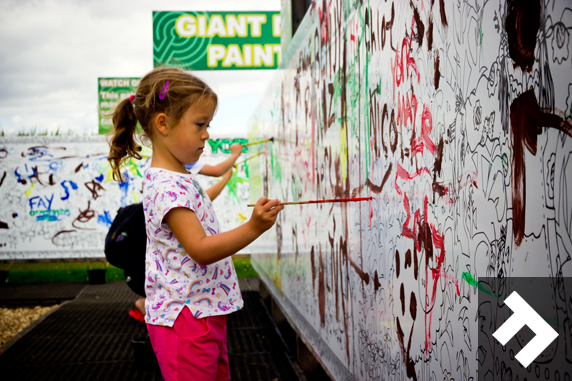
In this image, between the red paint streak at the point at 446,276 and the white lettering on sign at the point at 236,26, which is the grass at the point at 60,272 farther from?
the red paint streak at the point at 446,276

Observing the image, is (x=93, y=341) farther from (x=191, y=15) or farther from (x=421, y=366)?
(x=191, y=15)

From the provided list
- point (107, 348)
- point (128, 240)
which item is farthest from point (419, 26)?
point (107, 348)

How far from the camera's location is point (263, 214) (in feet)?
5.63

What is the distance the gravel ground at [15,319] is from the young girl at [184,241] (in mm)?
4745

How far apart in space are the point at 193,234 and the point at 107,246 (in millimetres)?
3177

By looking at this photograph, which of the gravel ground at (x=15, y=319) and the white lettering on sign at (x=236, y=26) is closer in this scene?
the gravel ground at (x=15, y=319)

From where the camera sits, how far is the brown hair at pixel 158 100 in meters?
1.91

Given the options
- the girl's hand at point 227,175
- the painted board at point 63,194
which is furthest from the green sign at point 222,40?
the girl's hand at point 227,175

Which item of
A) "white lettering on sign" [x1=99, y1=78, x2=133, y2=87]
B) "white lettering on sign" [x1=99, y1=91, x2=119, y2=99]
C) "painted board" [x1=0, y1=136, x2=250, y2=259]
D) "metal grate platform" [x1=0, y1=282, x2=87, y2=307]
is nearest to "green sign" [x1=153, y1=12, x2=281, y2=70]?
"painted board" [x1=0, y1=136, x2=250, y2=259]

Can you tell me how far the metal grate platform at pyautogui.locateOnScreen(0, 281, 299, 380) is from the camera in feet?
12.8

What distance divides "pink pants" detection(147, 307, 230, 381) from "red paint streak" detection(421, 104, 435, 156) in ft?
3.21

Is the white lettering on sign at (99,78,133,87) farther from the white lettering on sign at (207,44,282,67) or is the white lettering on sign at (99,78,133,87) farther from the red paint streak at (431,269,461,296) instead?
the red paint streak at (431,269,461,296)

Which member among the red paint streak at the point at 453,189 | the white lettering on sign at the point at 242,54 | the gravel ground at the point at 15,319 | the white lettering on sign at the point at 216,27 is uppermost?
the white lettering on sign at the point at 216,27

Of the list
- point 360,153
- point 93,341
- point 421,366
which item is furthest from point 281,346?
point 421,366
